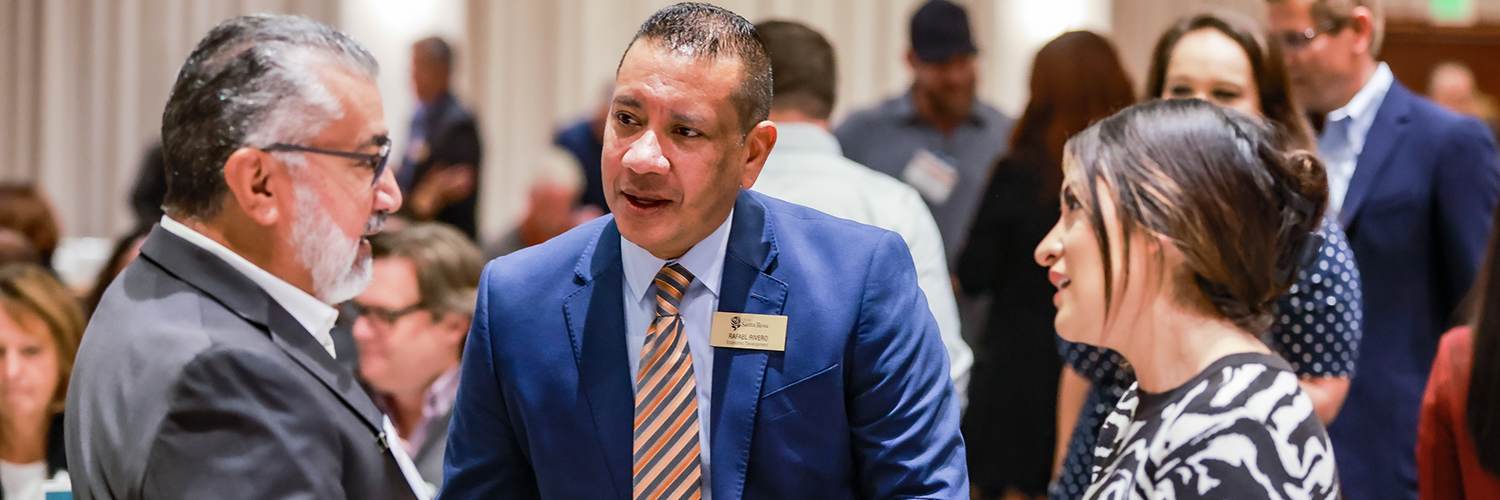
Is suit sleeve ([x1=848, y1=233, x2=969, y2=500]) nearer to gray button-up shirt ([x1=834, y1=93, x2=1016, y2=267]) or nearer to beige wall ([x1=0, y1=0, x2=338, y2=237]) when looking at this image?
gray button-up shirt ([x1=834, y1=93, x2=1016, y2=267])

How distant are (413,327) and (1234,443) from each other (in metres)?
2.10

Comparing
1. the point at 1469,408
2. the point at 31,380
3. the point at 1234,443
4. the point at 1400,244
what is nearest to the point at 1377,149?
the point at 1400,244

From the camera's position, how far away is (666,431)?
5.07 ft

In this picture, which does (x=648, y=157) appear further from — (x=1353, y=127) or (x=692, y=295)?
(x=1353, y=127)

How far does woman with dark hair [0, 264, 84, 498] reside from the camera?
2.80 m

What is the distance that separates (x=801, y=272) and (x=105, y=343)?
0.84m

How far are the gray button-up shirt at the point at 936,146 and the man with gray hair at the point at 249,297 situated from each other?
260cm

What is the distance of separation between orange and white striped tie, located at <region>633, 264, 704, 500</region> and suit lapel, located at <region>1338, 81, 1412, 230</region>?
1887 millimetres

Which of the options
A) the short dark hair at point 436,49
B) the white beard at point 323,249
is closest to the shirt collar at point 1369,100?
the white beard at point 323,249

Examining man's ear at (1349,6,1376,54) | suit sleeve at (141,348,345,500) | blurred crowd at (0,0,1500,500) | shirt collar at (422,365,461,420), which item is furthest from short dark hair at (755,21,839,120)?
suit sleeve at (141,348,345,500)

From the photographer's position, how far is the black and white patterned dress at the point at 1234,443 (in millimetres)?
1403

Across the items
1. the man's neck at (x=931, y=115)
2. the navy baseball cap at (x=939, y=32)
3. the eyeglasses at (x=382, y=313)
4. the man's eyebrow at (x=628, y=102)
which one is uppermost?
the man's eyebrow at (x=628, y=102)

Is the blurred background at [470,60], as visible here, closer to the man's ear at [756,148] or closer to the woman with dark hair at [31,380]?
the woman with dark hair at [31,380]

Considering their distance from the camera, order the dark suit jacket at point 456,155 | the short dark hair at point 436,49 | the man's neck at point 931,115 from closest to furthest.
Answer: the man's neck at point 931,115 < the dark suit jacket at point 456,155 < the short dark hair at point 436,49
